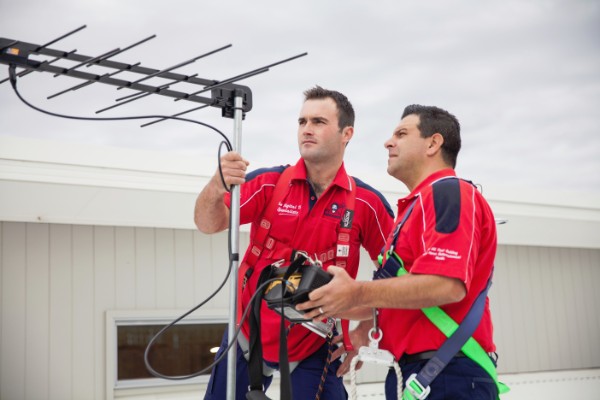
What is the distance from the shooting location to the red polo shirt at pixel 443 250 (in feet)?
6.91

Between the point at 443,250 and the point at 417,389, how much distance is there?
0.49 metres

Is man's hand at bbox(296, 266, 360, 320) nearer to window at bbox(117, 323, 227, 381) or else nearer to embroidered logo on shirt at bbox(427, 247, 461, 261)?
embroidered logo on shirt at bbox(427, 247, 461, 261)

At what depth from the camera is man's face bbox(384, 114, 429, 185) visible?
259cm

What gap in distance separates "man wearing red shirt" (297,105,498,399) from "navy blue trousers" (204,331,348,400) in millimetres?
877

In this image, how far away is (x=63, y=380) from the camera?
633 centimetres

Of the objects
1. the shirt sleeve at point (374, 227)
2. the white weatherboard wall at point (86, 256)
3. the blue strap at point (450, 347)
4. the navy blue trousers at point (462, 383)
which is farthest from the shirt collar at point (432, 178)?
the white weatherboard wall at point (86, 256)

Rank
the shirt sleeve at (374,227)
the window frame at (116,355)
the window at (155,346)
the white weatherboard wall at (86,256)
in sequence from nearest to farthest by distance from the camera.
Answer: the shirt sleeve at (374,227) < the white weatherboard wall at (86,256) < the window frame at (116,355) < the window at (155,346)

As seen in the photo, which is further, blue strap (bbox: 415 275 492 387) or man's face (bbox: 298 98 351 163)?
man's face (bbox: 298 98 351 163)

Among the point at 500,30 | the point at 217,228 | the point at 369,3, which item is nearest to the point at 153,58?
the point at 369,3

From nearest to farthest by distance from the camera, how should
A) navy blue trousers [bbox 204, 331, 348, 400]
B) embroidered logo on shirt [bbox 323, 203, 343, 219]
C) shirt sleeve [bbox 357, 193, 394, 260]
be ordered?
navy blue trousers [bbox 204, 331, 348, 400], embroidered logo on shirt [bbox 323, 203, 343, 219], shirt sleeve [bbox 357, 193, 394, 260]

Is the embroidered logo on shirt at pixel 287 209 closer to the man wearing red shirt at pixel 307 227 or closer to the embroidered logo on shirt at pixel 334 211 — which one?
the man wearing red shirt at pixel 307 227

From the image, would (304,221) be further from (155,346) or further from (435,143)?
(155,346)

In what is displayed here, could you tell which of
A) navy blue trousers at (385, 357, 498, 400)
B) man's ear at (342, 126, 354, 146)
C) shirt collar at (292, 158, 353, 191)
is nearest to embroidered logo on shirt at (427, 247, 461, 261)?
navy blue trousers at (385, 357, 498, 400)

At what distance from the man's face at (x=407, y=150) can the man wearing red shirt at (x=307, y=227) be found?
763mm
